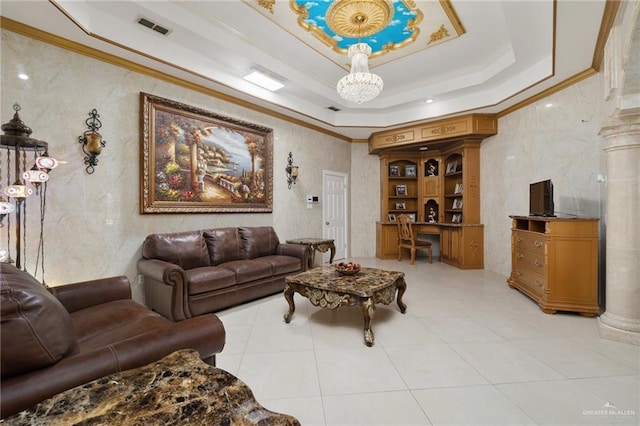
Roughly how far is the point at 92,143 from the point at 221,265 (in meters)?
1.96

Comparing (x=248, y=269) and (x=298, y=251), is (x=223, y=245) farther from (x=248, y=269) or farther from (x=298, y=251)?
(x=298, y=251)

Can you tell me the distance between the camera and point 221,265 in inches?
145

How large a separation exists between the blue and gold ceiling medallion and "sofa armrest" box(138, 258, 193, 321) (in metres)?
3.19

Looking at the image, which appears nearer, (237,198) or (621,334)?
(621,334)

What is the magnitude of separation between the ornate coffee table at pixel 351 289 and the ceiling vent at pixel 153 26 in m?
3.16

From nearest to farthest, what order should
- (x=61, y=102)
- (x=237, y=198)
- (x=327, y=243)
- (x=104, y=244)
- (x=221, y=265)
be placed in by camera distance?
(x=61, y=102), (x=104, y=244), (x=221, y=265), (x=237, y=198), (x=327, y=243)

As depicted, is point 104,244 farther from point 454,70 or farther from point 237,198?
point 454,70

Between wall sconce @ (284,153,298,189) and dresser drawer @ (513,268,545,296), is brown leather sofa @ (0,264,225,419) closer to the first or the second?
dresser drawer @ (513,268,545,296)

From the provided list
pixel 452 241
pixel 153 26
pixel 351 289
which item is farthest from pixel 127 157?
pixel 452 241

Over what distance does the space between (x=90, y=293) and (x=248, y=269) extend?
1637mm

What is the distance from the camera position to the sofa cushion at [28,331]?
1.01 m

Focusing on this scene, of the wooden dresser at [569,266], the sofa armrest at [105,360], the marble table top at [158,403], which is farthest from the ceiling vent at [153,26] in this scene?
the wooden dresser at [569,266]

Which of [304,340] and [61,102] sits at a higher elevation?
[61,102]

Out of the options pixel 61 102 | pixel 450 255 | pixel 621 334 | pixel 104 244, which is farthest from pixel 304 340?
pixel 450 255
